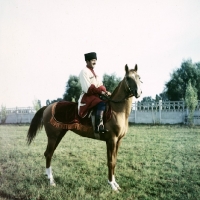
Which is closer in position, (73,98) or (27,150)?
(27,150)

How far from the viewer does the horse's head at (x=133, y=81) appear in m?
3.23

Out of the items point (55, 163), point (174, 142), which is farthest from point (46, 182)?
point (174, 142)

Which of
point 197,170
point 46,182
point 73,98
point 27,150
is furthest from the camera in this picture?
point 73,98

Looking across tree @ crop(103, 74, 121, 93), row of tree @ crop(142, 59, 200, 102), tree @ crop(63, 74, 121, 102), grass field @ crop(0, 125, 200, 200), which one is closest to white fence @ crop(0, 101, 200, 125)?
row of tree @ crop(142, 59, 200, 102)

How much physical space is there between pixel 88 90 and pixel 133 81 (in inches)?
34.5

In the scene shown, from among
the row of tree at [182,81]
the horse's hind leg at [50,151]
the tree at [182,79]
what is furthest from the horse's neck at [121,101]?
the tree at [182,79]

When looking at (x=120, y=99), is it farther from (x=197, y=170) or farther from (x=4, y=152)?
(x=4, y=152)

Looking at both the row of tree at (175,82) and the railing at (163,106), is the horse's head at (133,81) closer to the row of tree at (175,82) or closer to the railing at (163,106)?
the row of tree at (175,82)

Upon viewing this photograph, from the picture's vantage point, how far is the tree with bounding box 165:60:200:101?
22.4ft

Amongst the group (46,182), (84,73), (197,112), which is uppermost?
(84,73)

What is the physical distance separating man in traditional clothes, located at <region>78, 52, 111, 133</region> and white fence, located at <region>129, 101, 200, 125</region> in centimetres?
844

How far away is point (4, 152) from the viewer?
19.9 feet

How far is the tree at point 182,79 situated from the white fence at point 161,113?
0.56m

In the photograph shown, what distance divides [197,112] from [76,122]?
8.90m
